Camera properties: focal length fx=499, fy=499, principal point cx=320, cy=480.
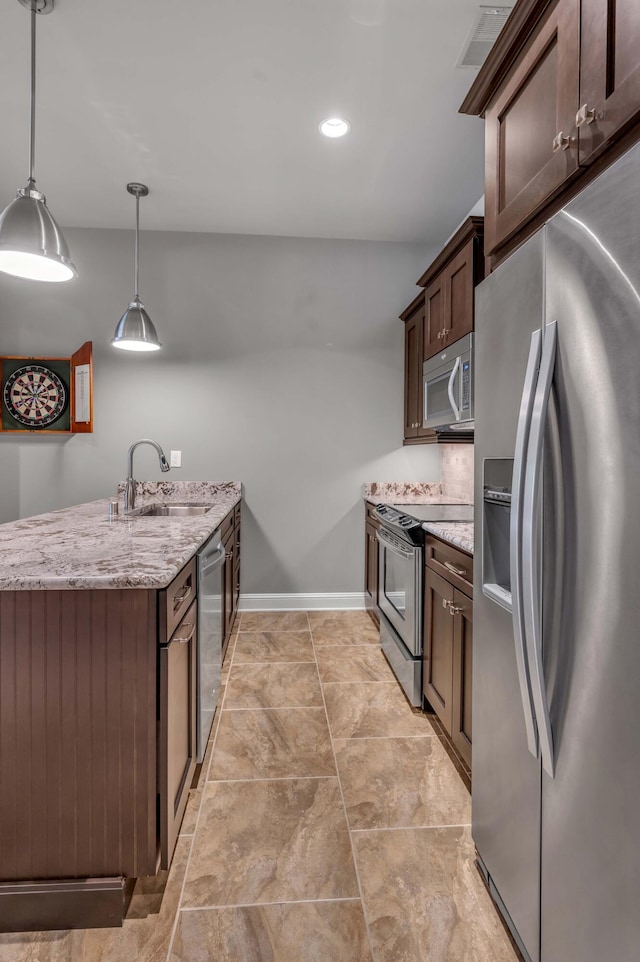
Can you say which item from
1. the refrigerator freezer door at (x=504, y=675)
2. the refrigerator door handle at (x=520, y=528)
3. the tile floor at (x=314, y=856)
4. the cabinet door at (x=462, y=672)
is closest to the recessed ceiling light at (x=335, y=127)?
the refrigerator freezer door at (x=504, y=675)

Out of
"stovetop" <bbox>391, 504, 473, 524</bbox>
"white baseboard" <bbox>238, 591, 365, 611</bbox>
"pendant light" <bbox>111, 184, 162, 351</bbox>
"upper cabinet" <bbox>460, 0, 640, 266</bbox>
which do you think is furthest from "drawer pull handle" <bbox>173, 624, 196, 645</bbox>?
"white baseboard" <bbox>238, 591, 365, 611</bbox>

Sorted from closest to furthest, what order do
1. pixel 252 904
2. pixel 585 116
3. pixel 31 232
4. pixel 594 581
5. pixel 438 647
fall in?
pixel 594 581 < pixel 585 116 < pixel 252 904 < pixel 31 232 < pixel 438 647

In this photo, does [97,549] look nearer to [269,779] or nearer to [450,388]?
[269,779]

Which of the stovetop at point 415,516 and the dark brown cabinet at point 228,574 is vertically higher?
the stovetop at point 415,516

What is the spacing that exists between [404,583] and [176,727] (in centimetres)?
143

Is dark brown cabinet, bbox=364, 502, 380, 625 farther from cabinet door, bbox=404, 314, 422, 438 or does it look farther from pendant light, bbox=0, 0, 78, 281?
pendant light, bbox=0, 0, 78, 281

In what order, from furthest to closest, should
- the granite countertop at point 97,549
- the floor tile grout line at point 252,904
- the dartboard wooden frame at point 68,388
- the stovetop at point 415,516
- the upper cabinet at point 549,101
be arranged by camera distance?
the dartboard wooden frame at point 68,388, the stovetop at point 415,516, the floor tile grout line at point 252,904, the granite countertop at point 97,549, the upper cabinet at point 549,101

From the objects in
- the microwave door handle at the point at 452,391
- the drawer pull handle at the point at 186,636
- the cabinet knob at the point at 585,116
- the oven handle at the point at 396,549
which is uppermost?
the cabinet knob at the point at 585,116

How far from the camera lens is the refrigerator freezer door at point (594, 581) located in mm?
790

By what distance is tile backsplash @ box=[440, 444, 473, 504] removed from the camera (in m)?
3.43

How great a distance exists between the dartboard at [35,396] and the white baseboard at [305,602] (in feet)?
6.60

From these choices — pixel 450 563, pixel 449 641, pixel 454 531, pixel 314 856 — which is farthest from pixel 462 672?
pixel 314 856

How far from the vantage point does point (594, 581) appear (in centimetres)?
87

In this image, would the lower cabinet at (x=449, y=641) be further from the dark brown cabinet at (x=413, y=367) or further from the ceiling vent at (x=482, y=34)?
the ceiling vent at (x=482, y=34)
